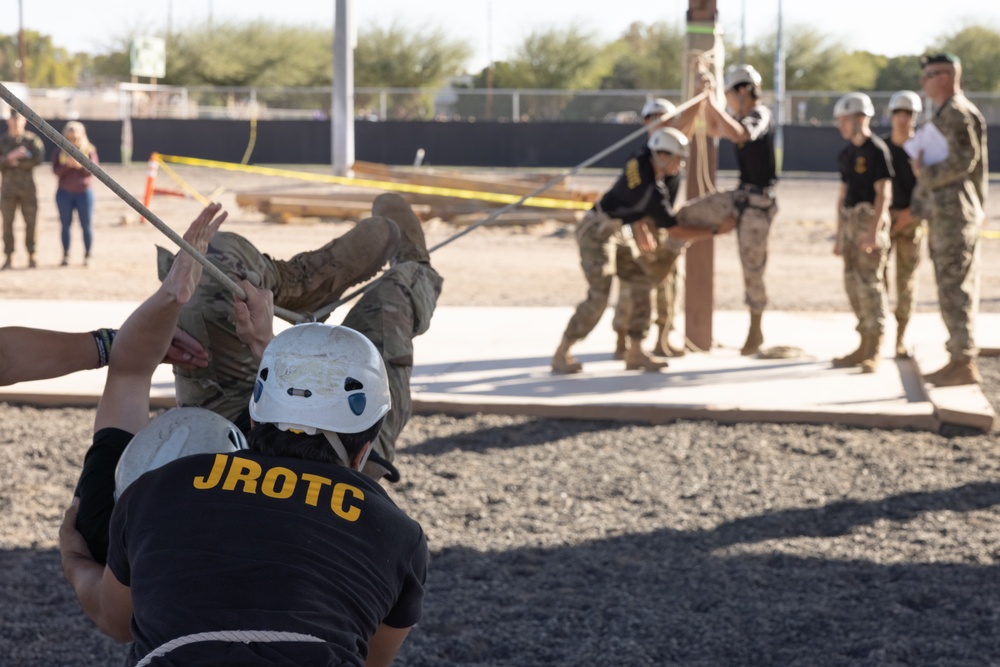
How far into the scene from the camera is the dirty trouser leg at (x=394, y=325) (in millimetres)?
4383

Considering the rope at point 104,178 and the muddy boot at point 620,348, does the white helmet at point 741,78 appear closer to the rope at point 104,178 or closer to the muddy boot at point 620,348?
the muddy boot at point 620,348

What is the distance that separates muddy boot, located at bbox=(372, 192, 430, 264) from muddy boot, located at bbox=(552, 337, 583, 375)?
151 inches

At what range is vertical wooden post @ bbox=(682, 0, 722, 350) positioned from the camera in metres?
9.36

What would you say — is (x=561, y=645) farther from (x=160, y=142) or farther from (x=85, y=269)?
(x=160, y=142)

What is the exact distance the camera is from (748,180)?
30.0 feet

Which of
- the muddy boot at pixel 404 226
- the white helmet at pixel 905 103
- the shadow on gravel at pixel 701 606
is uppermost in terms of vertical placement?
the white helmet at pixel 905 103

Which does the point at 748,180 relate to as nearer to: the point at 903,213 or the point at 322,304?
the point at 903,213

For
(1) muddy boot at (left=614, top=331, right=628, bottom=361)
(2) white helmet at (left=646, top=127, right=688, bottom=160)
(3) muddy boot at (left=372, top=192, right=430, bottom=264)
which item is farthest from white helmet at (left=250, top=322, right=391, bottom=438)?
(1) muddy boot at (left=614, top=331, right=628, bottom=361)

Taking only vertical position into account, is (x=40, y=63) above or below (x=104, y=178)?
above

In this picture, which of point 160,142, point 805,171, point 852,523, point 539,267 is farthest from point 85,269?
point 805,171

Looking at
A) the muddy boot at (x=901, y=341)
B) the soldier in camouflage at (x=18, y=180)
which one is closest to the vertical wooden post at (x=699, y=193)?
the muddy boot at (x=901, y=341)

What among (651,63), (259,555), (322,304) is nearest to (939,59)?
(322,304)

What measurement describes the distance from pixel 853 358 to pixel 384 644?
6.95 m

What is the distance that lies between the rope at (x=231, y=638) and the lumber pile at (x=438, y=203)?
17.9 metres
